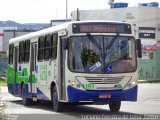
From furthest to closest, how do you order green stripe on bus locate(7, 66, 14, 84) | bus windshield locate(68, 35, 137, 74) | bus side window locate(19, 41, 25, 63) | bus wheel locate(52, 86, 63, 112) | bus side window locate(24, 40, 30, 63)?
green stripe on bus locate(7, 66, 14, 84) → bus side window locate(19, 41, 25, 63) → bus side window locate(24, 40, 30, 63) → bus wheel locate(52, 86, 63, 112) → bus windshield locate(68, 35, 137, 74)

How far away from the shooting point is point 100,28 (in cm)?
2034

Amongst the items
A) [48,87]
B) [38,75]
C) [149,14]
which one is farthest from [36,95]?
[149,14]

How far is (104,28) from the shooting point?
803 inches

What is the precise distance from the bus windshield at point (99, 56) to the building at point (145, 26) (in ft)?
170

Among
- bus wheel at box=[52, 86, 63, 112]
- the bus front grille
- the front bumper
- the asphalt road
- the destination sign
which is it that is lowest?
the asphalt road

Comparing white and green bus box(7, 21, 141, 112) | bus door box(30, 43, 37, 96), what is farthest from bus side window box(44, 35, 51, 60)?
bus door box(30, 43, 37, 96)

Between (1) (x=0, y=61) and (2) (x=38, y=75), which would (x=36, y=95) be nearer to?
(2) (x=38, y=75)

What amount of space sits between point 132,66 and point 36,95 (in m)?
5.89

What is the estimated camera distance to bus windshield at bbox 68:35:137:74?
19917 mm

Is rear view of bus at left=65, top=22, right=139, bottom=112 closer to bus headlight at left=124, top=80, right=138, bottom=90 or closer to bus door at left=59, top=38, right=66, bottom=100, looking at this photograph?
bus headlight at left=124, top=80, right=138, bottom=90

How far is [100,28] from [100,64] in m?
1.29

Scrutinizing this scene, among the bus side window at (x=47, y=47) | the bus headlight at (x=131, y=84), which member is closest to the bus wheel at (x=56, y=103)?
the bus side window at (x=47, y=47)

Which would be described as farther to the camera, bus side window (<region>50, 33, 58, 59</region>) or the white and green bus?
bus side window (<region>50, 33, 58, 59</region>)

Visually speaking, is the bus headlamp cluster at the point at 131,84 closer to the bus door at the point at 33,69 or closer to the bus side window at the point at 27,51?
the bus door at the point at 33,69
